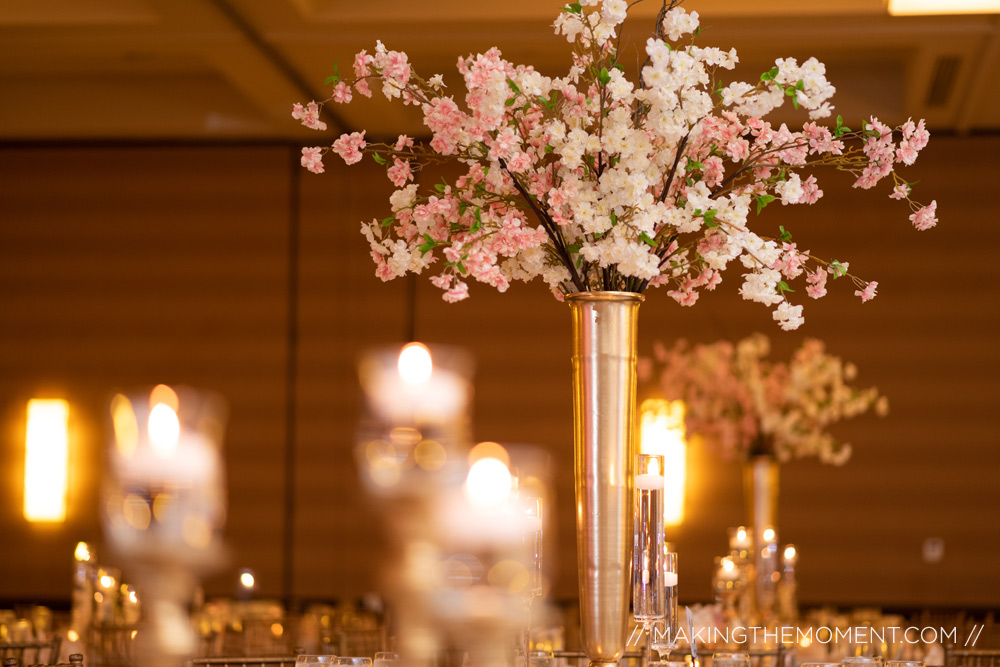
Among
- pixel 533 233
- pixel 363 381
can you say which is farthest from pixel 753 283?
pixel 363 381

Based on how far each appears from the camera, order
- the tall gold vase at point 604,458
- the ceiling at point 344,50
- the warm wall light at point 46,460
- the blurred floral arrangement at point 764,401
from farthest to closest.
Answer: the warm wall light at point 46,460, the ceiling at point 344,50, the blurred floral arrangement at point 764,401, the tall gold vase at point 604,458

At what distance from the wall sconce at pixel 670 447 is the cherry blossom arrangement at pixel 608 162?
5.76m

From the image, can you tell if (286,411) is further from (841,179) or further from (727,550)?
(841,179)

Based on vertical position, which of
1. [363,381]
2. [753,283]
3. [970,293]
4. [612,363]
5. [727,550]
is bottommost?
[727,550]

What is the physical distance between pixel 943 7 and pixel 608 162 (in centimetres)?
499

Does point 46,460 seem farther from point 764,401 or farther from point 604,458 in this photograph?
point 604,458

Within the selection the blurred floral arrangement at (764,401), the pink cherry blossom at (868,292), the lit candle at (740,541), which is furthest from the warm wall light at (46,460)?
the pink cherry blossom at (868,292)

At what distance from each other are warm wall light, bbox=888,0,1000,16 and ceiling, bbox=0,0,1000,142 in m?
0.16

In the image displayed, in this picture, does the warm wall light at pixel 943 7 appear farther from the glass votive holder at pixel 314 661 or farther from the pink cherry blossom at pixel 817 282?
the glass votive holder at pixel 314 661

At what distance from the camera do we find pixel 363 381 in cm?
72

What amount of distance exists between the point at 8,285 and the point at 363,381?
9911mm

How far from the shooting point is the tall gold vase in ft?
7.24

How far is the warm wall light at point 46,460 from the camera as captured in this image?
31.2ft

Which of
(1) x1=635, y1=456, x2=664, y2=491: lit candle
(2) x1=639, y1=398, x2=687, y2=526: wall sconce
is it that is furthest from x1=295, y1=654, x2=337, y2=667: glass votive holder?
(2) x1=639, y1=398, x2=687, y2=526: wall sconce
